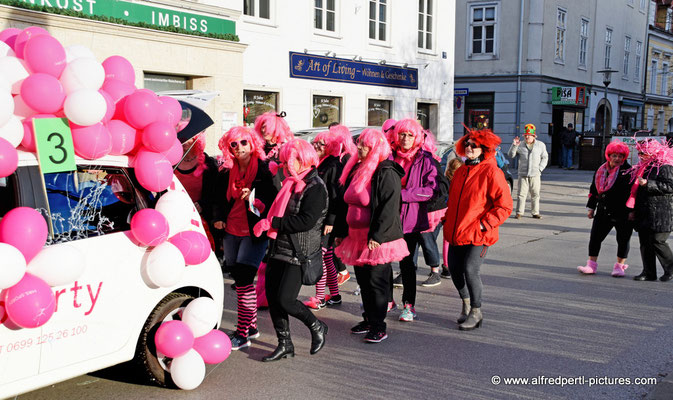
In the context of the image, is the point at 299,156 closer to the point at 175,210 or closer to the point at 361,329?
the point at 175,210

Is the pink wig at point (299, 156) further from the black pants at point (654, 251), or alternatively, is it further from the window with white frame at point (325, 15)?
the window with white frame at point (325, 15)

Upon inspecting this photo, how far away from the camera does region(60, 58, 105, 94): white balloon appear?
12.0 feet

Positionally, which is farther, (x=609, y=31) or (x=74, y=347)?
(x=609, y=31)

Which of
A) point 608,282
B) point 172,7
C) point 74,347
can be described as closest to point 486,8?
point 172,7

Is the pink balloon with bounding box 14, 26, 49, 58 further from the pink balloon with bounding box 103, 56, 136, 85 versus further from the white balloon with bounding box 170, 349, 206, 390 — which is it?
the white balloon with bounding box 170, 349, 206, 390

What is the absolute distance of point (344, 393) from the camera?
4.32 m

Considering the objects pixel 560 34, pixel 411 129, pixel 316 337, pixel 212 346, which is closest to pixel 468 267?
pixel 411 129

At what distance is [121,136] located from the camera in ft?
12.8

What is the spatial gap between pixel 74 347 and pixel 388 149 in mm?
2858

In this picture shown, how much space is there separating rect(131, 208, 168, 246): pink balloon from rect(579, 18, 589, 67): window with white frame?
103 ft

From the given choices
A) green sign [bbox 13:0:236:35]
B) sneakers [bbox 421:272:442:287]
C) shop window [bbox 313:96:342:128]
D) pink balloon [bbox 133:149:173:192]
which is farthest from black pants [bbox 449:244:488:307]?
shop window [bbox 313:96:342:128]

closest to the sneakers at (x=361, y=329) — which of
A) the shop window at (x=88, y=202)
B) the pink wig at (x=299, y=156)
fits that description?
the pink wig at (x=299, y=156)

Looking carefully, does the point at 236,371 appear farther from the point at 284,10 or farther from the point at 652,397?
the point at 284,10

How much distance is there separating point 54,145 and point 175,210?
35.3 inches
